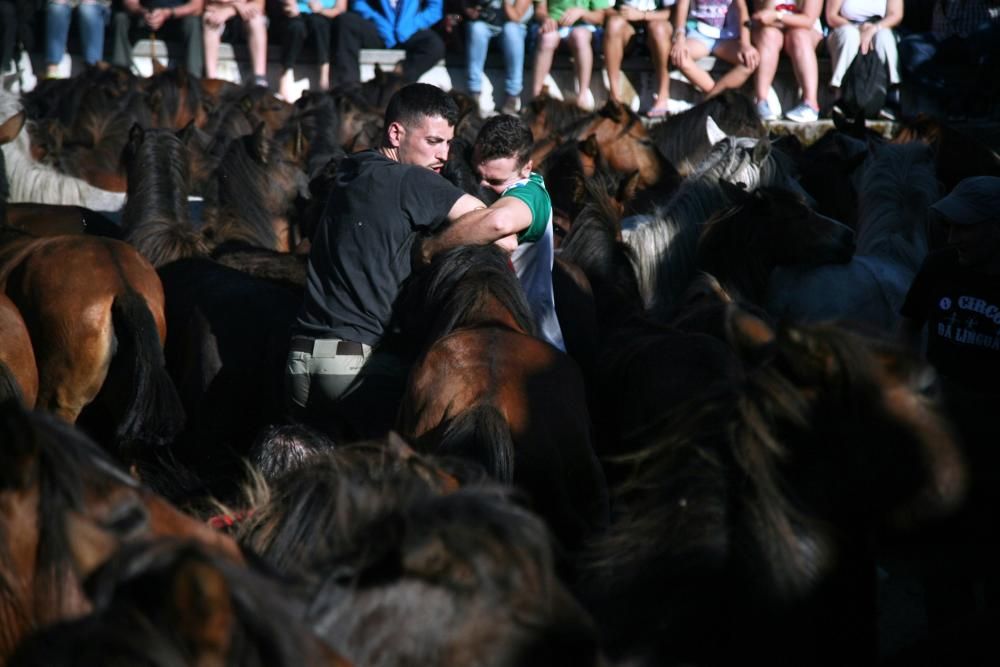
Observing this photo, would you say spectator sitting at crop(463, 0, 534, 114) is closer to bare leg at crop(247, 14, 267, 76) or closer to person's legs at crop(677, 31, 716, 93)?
person's legs at crop(677, 31, 716, 93)

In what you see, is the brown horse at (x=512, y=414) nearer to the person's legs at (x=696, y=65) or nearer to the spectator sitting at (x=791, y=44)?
the spectator sitting at (x=791, y=44)

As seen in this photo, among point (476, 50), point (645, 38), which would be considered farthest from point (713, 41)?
point (476, 50)

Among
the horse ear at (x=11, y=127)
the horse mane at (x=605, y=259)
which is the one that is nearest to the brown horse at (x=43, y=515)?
the horse mane at (x=605, y=259)

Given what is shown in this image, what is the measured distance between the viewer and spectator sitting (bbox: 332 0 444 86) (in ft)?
37.8

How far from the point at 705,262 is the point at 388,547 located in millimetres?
4040

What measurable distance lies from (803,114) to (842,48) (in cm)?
70

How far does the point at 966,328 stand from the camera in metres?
4.09

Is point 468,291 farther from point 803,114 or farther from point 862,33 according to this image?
point 862,33

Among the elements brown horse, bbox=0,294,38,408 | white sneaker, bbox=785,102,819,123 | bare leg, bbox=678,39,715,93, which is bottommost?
brown horse, bbox=0,294,38,408

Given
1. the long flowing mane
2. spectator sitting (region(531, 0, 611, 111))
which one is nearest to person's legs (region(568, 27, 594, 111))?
spectator sitting (region(531, 0, 611, 111))

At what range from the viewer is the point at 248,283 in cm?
629

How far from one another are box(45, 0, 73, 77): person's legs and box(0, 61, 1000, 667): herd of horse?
2.61m

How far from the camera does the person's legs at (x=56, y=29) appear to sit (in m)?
11.4

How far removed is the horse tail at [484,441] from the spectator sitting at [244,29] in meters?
8.49
